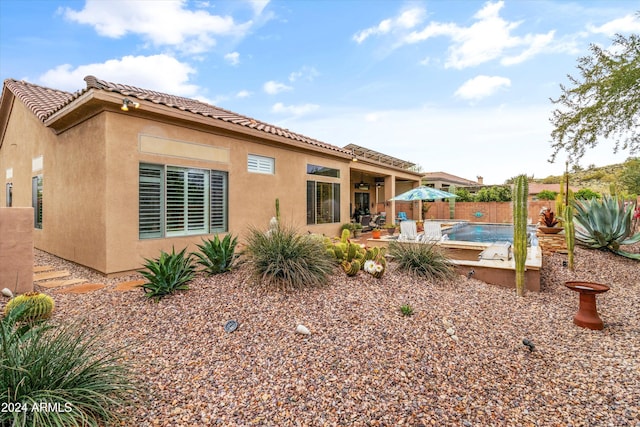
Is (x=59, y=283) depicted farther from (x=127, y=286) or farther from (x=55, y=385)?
(x=55, y=385)

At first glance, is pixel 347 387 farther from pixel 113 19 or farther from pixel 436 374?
pixel 113 19

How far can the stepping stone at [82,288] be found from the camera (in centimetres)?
578

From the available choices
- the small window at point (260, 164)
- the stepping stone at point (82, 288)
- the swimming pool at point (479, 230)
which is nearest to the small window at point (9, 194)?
the stepping stone at point (82, 288)

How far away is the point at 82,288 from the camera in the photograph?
5.96m

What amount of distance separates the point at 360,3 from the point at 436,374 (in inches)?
420

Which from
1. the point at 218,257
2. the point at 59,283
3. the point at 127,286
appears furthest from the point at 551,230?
the point at 59,283

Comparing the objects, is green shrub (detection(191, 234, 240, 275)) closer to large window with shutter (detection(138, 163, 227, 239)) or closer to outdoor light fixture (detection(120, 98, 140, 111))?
large window with shutter (detection(138, 163, 227, 239))

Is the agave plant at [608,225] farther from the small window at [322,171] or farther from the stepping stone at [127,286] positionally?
the stepping stone at [127,286]

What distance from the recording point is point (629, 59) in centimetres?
594

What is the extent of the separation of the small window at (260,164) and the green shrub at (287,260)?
15.4 ft

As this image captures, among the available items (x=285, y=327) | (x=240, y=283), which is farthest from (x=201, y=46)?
(x=285, y=327)

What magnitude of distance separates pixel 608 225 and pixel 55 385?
37.9 feet

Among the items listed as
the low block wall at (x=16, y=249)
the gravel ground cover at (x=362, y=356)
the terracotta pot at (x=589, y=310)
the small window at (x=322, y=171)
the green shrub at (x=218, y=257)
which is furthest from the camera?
the small window at (x=322, y=171)

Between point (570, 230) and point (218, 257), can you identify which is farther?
point (570, 230)
